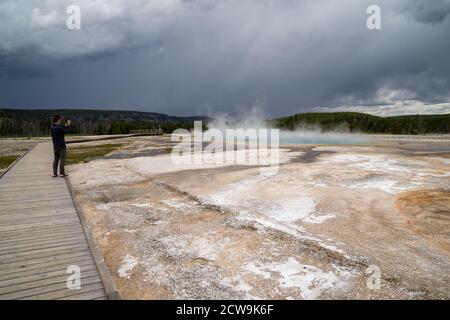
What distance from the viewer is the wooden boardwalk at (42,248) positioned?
4141mm

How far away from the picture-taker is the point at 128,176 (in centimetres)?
1434

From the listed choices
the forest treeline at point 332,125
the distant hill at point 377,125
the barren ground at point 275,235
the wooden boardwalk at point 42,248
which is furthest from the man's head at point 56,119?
the distant hill at point 377,125

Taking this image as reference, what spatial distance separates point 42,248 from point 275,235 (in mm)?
4381

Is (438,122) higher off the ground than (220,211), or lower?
higher

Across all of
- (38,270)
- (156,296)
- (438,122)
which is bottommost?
(156,296)

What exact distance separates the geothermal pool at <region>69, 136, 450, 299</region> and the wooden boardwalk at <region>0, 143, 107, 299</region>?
551 millimetres

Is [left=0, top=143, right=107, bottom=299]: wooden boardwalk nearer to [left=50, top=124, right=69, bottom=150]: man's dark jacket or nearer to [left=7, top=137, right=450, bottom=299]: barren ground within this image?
[left=7, top=137, right=450, bottom=299]: barren ground

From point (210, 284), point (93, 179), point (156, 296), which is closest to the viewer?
point (156, 296)

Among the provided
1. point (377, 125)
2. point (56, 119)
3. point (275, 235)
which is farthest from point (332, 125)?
point (275, 235)

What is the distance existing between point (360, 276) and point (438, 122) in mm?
101764

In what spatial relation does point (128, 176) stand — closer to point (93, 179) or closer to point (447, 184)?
point (93, 179)

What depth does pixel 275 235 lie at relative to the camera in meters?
6.57

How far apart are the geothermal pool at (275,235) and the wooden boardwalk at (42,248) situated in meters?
0.55
